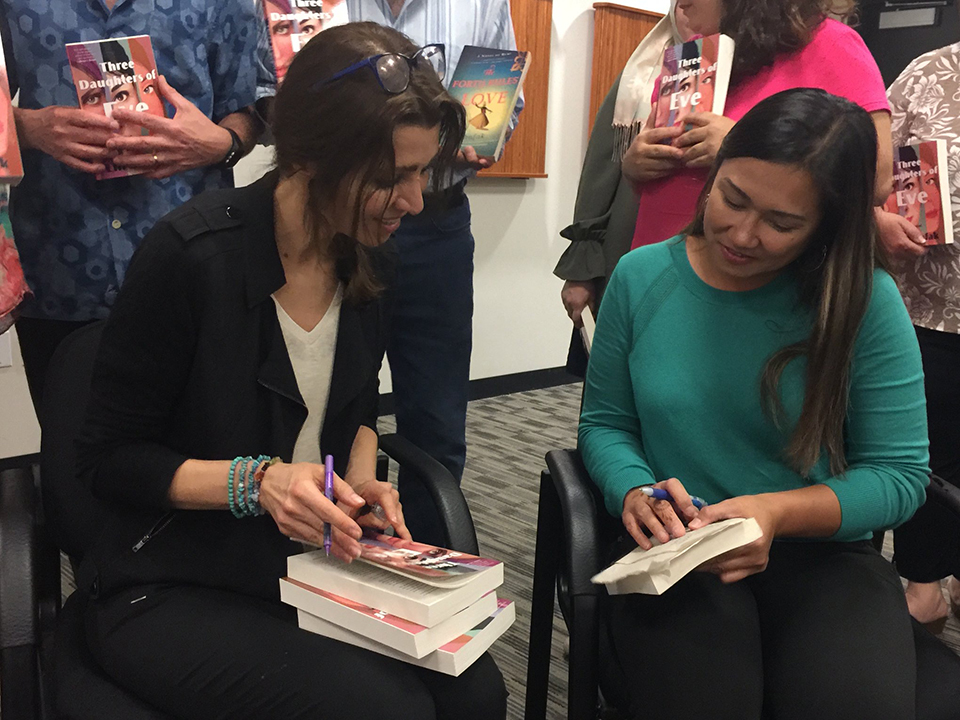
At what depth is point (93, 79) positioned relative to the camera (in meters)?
1.32

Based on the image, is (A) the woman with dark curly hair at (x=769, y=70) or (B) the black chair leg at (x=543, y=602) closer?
(B) the black chair leg at (x=543, y=602)

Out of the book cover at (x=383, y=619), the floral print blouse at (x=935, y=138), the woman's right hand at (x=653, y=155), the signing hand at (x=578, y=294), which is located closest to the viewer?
the book cover at (x=383, y=619)

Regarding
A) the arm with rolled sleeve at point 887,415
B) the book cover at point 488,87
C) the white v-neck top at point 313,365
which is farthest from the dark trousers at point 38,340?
the arm with rolled sleeve at point 887,415

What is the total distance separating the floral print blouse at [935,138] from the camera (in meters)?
1.75

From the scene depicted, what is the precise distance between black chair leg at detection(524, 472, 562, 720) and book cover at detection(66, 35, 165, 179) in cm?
93

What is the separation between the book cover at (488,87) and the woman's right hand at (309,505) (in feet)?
3.10

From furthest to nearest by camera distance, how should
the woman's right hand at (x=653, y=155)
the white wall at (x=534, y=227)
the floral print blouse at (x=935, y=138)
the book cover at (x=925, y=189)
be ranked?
the white wall at (x=534, y=227) < the floral print blouse at (x=935, y=138) < the book cover at (x=925, y=189) < the woman's right hand at (x=653, y=155)

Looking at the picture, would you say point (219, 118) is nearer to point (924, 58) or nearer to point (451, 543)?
point (451, 543)

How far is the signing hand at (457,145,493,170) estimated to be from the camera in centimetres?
176

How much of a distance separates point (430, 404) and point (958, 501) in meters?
1.07

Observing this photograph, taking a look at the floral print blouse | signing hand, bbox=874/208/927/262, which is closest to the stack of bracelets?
signing hand, bbox=874/208/927/262

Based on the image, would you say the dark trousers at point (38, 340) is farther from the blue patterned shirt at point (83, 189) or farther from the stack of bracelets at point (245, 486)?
the stack of bracelets at point (245, 486)

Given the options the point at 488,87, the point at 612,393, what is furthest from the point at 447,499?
the point at 488,87

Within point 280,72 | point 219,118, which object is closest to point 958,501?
point 280,72
